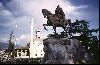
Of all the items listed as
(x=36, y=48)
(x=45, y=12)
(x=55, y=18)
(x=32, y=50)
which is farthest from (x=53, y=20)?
(x=36, y=48)

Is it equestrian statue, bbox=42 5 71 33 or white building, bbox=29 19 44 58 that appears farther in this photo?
white building, bbox=29 19 44 58

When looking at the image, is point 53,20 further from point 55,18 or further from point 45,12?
point 45,12

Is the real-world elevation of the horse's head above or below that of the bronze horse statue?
above

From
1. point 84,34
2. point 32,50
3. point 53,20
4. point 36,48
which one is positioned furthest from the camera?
point 36,48

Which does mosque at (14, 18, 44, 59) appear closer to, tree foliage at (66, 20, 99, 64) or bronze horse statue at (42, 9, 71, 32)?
tree foliage at (66, 20, 99, 64)

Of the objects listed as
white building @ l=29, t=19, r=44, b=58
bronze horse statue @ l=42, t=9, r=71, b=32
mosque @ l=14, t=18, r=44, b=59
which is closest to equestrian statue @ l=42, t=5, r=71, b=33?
bronze horse statue @ l=42, t=9, r=71, b=32

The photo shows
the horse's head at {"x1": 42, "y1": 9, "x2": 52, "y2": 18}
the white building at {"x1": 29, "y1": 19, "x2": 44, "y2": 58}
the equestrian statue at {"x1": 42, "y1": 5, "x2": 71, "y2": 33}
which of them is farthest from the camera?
the white building at {"x1": 29, "y1": 19, "x2": 44, "y2": 58}

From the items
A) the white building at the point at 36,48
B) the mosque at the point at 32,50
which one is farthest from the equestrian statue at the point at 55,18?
the white building at the point at 36,48

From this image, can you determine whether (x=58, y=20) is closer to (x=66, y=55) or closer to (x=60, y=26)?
(x=60, y=26)

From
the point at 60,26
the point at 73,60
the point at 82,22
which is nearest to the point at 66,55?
the point at 73,60

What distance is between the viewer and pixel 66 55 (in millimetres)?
26766

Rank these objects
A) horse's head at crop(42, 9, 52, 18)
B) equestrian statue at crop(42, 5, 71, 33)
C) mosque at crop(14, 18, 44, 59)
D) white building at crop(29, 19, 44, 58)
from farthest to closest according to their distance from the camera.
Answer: white building at crop(29, 19, 44, 58) → mosque at crop(14, 18, 44, 59) → horse's head at crop(42, 9, 52, 18) → equestrian statue at crop(42, 5, 71, 33)

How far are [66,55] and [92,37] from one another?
46.8ft

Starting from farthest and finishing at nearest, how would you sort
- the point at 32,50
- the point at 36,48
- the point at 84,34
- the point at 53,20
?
the point at 36,48 → the point at 32,50 → the point at 84,34 → the point at 53,20
